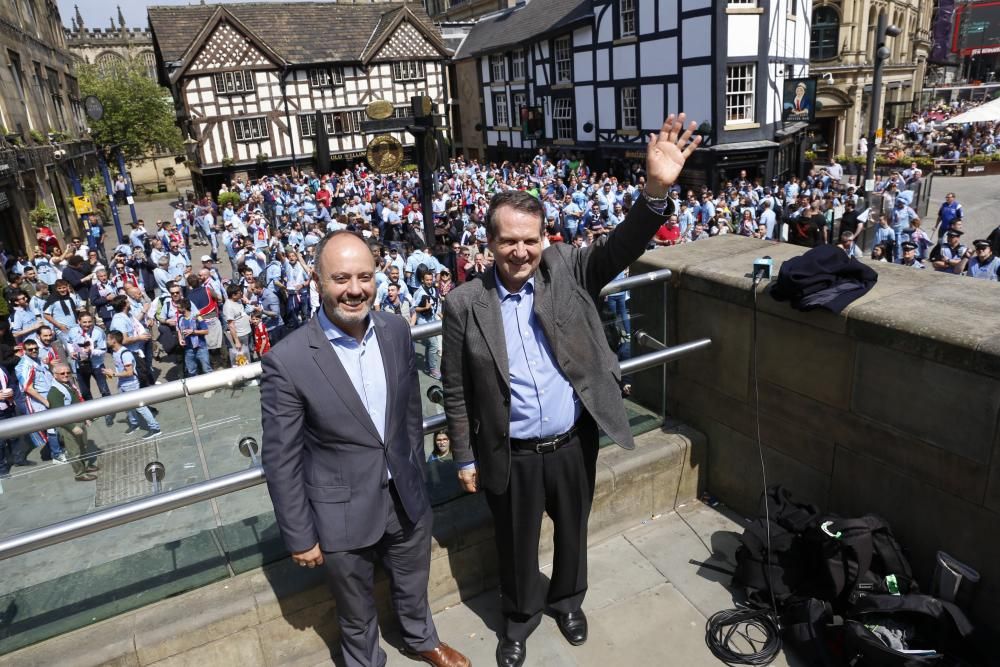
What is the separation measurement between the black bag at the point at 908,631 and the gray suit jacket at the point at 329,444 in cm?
177

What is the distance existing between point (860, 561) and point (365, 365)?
2.14 meters

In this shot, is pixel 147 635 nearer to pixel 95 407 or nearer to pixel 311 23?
pixel 95 407

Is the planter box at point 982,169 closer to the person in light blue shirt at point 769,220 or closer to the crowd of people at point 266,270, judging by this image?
the crowd of people at point 266,270

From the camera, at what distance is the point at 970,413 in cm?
250

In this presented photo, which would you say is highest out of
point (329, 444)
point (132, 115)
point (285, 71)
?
point (285, 71)

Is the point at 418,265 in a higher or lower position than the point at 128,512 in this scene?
lower

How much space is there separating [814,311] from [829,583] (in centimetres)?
115

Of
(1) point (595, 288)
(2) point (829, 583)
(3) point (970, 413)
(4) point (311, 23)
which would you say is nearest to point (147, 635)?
(1) point (595, 288)

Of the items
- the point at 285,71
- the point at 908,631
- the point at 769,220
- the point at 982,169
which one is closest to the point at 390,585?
the point at 908,631

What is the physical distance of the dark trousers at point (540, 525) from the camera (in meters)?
2.75

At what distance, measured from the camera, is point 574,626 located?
2.95m

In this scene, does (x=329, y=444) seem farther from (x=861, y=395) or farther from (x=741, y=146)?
(x=741, y=146)

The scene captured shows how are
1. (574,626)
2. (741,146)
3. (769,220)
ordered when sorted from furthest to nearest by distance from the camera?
(741,146), (769,220), (574,626)

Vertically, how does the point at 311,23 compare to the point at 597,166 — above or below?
above
